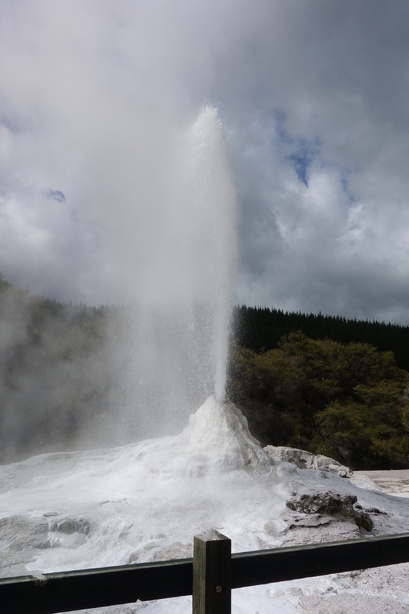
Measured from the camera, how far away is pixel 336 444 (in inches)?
579

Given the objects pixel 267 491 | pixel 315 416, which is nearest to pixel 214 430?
pixel 267 491

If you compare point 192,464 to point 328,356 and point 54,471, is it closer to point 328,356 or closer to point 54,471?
point 54,471

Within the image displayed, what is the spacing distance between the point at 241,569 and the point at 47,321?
1406 centimetres

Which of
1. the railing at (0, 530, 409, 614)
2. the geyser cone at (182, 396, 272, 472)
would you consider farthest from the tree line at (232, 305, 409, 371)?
the railing at (0, 530, 409, 614)

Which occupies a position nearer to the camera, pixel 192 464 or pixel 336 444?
pixel 192 464

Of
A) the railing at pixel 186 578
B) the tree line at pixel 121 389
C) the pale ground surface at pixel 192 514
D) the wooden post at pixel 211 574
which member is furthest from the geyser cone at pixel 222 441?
the tree line at pixel 121 389

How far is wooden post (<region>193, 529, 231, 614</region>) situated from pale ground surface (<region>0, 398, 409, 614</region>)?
1.72m

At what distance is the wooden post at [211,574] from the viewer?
130 centimetres

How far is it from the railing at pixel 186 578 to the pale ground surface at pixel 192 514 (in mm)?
1619

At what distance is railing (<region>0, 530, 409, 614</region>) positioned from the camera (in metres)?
1.21

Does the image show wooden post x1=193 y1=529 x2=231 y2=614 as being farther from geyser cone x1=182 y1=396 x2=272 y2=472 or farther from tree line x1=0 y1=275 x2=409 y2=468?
tree line x1=0 y1=275 x2=409 y2=468

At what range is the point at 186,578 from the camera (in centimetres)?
134

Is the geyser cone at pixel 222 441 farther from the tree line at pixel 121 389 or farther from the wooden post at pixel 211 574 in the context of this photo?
the tree line at pixel 121 389

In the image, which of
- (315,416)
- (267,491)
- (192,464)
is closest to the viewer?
(267,491)
